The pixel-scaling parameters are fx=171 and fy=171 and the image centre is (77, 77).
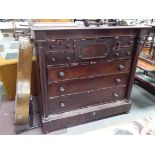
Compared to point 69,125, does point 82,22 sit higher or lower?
higher

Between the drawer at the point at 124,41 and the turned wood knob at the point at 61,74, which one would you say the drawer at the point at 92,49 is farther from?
the turned wood knob at the point at 61,74

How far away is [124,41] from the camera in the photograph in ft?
5.80

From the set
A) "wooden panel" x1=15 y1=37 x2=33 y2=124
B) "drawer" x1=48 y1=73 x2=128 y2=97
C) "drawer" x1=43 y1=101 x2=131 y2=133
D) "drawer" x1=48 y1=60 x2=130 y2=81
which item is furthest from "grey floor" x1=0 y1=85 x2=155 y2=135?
"drawer" x1=48 y1=60 x2=130 y2=81

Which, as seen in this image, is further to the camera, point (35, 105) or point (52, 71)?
point (35, 105)

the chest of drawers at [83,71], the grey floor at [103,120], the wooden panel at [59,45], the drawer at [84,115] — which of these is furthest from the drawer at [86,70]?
the grey floor at [103,120]

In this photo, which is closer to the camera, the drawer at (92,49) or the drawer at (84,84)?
the drawer at (92,49)

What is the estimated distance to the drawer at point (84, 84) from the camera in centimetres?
172

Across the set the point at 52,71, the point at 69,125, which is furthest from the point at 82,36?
the point at 69,125

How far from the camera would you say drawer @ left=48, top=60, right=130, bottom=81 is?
1.64m

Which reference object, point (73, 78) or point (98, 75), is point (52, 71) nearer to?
point (73, 78)

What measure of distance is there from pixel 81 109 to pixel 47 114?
15.5 inches

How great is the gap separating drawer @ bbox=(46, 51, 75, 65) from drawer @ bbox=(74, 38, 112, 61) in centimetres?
7
